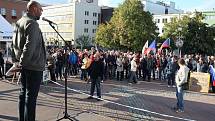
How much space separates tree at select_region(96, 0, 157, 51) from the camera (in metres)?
66.4

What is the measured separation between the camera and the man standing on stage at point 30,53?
5895 millimetres

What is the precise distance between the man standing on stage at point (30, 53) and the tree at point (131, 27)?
59.9 metres

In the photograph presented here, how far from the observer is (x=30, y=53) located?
19.2 ft

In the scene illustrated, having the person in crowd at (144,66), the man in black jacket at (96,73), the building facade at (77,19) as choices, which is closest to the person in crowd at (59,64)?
the person in crowd at (144,66)

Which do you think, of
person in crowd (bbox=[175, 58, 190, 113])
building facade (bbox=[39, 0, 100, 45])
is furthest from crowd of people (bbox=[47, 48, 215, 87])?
building facade (bbox=[39, 0, 100, 45])

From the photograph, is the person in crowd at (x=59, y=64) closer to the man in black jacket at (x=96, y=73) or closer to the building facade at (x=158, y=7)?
the man in black jacket at (x=96, y=73)

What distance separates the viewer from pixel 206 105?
1503 centimetres

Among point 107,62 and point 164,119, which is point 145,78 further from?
point 164,119

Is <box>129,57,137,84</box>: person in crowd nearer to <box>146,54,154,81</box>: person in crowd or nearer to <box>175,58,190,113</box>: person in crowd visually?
<box>146,54,154,81</box>: person in crowd

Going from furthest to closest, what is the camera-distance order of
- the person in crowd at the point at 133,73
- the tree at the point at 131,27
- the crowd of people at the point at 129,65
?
the tree at the point at 131,27, the crowd of people at the point at 129,65, the person in crowd at the point at 133,73

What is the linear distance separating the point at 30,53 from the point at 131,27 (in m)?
61.4

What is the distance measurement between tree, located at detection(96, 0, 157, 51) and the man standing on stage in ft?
197

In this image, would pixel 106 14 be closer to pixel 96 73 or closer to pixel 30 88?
pixel 96 73

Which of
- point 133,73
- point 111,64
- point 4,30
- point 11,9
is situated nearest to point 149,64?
point 111,64
